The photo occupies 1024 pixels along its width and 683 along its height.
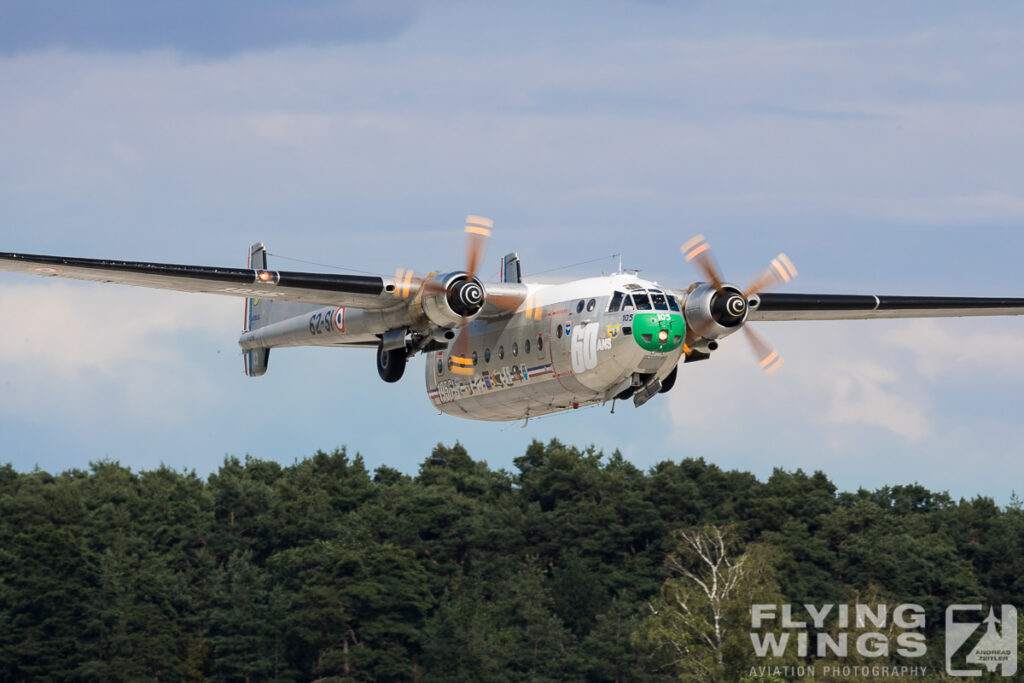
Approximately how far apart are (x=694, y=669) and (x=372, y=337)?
29.5m

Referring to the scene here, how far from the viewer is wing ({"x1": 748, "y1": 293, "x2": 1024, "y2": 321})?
113ft

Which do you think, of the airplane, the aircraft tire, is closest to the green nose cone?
the airplane

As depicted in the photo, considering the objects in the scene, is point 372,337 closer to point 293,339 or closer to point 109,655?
point 293,339

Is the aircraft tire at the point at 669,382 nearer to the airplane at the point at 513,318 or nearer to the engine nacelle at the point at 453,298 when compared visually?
the airplane at the point at 513,318

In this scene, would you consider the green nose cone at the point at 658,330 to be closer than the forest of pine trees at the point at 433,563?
Yes

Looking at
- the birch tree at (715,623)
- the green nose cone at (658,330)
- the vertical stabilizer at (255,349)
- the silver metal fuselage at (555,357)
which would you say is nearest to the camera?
the green nose cone at (658,330)

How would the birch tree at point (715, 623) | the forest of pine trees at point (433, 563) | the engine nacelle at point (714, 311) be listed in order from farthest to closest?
the forest of pine trees at point (433, 563)
the birch tree at point (715, 623)
the engine nacelle at point (714, 311)

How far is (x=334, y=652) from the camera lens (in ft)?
265

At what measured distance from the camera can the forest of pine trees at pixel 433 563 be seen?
81.2 metres

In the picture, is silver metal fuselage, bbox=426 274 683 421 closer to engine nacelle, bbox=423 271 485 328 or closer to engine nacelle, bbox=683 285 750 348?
engine nacelle, bbox=683 285 750 348

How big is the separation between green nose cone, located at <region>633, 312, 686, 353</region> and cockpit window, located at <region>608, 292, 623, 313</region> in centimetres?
49

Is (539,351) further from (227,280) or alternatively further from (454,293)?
(227,280)

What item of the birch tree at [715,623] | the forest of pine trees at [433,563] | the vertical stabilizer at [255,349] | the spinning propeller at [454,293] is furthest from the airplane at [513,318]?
the forest of pine trees at [433,563]

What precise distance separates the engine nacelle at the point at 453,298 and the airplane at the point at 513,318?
0.03m
